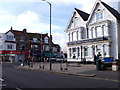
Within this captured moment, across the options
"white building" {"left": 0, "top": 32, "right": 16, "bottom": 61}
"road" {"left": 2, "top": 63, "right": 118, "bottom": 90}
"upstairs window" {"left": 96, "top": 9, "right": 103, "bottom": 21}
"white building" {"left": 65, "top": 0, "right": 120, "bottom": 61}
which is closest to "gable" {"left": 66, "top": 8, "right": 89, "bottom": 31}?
"white building" {"left": 65, "top": 0, "right": 120, "bottom": 61}

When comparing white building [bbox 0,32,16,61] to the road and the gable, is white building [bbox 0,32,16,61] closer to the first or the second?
the gable

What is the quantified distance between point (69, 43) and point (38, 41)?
108ft

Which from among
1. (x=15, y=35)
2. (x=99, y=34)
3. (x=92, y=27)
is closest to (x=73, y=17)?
(x=92, y=27)

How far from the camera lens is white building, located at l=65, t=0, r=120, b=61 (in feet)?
97.8

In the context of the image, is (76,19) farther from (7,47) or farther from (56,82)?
(7,47)

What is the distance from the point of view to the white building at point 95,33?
2980cm

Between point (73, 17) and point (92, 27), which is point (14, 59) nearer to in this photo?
point (73, 17)

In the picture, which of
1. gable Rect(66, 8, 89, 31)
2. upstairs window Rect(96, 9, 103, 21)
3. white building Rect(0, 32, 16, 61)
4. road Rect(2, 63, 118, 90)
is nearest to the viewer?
road Rect(2, 63, 118, 90)

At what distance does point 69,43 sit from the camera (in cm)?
3753

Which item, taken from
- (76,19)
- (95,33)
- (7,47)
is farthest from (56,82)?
(7,47)

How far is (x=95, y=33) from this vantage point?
32.8 m

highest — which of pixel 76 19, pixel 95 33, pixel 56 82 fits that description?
pixel 76 19

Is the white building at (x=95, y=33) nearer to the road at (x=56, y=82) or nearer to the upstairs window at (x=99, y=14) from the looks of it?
the upstairs window at (x=99, y=14)

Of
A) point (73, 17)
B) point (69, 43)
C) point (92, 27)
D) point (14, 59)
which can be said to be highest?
point (73, 17)
